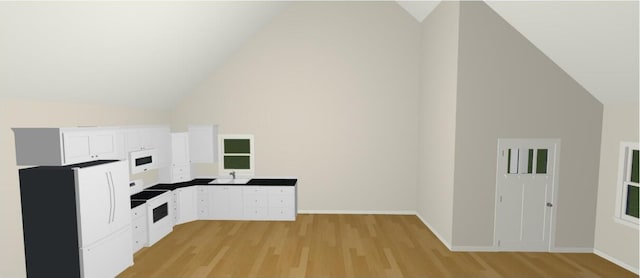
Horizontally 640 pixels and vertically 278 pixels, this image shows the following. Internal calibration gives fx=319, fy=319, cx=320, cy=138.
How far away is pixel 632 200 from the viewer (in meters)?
4.57

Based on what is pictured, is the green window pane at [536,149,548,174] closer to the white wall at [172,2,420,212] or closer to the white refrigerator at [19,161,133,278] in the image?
the white wall at [172,2,420,212]

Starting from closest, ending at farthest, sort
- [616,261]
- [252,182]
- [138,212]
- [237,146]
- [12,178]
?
[12,178]
[616,261]
[138,212]
[252,182]
[237,146]

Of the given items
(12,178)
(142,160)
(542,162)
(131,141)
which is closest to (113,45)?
(12,178)

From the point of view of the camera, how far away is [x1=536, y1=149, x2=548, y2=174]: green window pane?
16.7 ft

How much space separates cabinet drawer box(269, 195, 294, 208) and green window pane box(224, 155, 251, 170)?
1060 millimetres

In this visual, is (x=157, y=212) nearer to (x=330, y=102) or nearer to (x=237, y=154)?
(x=237, y=154)

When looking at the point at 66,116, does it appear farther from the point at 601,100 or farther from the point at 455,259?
the point at 601,100

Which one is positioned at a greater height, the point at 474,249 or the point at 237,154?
the point at 237,154

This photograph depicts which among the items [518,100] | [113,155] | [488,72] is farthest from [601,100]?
[113,155]

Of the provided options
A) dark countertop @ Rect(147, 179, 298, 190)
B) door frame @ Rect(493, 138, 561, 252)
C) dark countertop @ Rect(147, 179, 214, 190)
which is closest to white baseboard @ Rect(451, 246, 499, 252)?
door frame @ Rect(493, 138, 561, 252)

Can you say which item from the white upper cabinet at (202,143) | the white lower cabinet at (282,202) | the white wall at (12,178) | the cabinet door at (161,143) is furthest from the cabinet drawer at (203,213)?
the white wall at (12,178)

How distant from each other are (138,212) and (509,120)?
6.02 metres

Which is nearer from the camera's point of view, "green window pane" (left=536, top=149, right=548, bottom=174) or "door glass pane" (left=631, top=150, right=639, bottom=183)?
"door glass pane" (left=631, top=150, right=639, bottom=183)

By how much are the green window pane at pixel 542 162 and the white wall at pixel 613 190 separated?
33.1 inches
